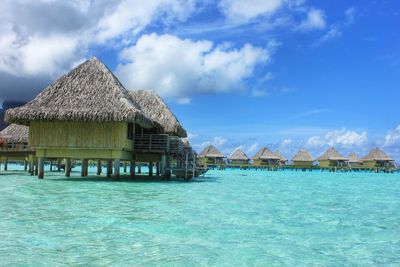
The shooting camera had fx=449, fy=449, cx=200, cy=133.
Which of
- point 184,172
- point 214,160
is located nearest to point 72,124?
point 184,172

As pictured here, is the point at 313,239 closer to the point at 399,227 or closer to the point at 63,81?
the point at 399,227

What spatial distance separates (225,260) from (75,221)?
3.51 metres

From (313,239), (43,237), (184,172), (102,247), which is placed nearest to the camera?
(102,247)

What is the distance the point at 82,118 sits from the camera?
58.1ft

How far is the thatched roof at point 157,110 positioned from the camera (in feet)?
74.2

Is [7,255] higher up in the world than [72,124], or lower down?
lower down

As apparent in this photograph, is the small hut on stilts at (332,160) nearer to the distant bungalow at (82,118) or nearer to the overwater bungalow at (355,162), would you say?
the overwater bungalow at (355,162)

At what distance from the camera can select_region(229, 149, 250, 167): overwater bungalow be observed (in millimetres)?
57406

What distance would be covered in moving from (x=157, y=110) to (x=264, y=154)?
36521 millimetres

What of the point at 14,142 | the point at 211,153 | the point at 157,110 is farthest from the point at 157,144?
the point at 211,153

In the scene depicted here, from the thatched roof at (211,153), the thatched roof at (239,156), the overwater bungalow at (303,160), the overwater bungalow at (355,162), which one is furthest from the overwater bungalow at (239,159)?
the overwater bungalow at (355,162)

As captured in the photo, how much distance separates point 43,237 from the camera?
6652 millimetres

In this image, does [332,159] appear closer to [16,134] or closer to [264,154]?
[264,154]

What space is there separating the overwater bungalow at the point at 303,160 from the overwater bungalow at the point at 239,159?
6167mm
